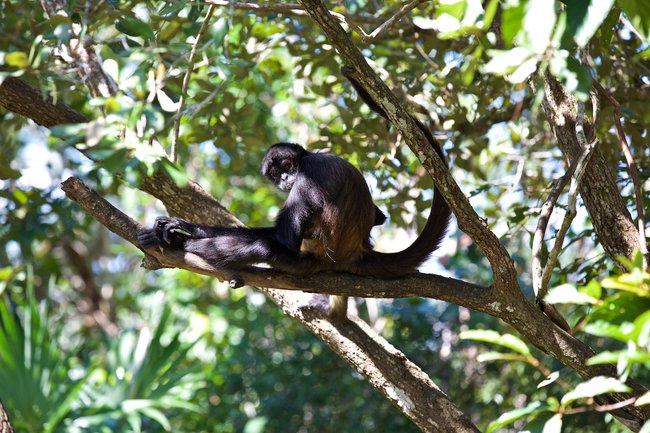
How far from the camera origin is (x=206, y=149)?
1173cm

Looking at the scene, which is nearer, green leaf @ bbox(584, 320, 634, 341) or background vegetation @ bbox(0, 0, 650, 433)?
green leaf @ bbox(584, 320, 634, 341)

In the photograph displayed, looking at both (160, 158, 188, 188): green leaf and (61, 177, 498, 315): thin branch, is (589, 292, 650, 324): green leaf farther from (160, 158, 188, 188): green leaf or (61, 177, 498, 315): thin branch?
(61, 177, 498, 315): thin branch

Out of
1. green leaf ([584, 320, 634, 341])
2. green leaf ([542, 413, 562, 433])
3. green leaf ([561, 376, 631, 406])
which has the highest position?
green leaf ([584, 320, 634, 341])

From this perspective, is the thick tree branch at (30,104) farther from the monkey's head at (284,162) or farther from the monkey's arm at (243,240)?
the monkey's head at (284,162)

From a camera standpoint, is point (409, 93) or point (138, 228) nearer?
point (138, 228)

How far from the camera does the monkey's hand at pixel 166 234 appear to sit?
4273 millimetres

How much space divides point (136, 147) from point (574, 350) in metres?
2.59

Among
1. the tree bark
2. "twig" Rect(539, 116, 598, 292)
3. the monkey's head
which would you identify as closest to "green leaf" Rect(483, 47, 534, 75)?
"twig" Rect(539, 116, 598, 292)

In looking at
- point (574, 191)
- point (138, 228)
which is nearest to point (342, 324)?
point (138, 228)

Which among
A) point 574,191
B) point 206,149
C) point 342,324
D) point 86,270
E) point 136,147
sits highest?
point 206,149

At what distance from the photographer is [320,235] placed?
Result: 4.92 metres

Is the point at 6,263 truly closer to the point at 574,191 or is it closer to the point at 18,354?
the point at 18,354

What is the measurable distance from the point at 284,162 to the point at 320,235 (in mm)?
891

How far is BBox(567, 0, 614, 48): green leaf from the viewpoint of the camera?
2.02 meters
